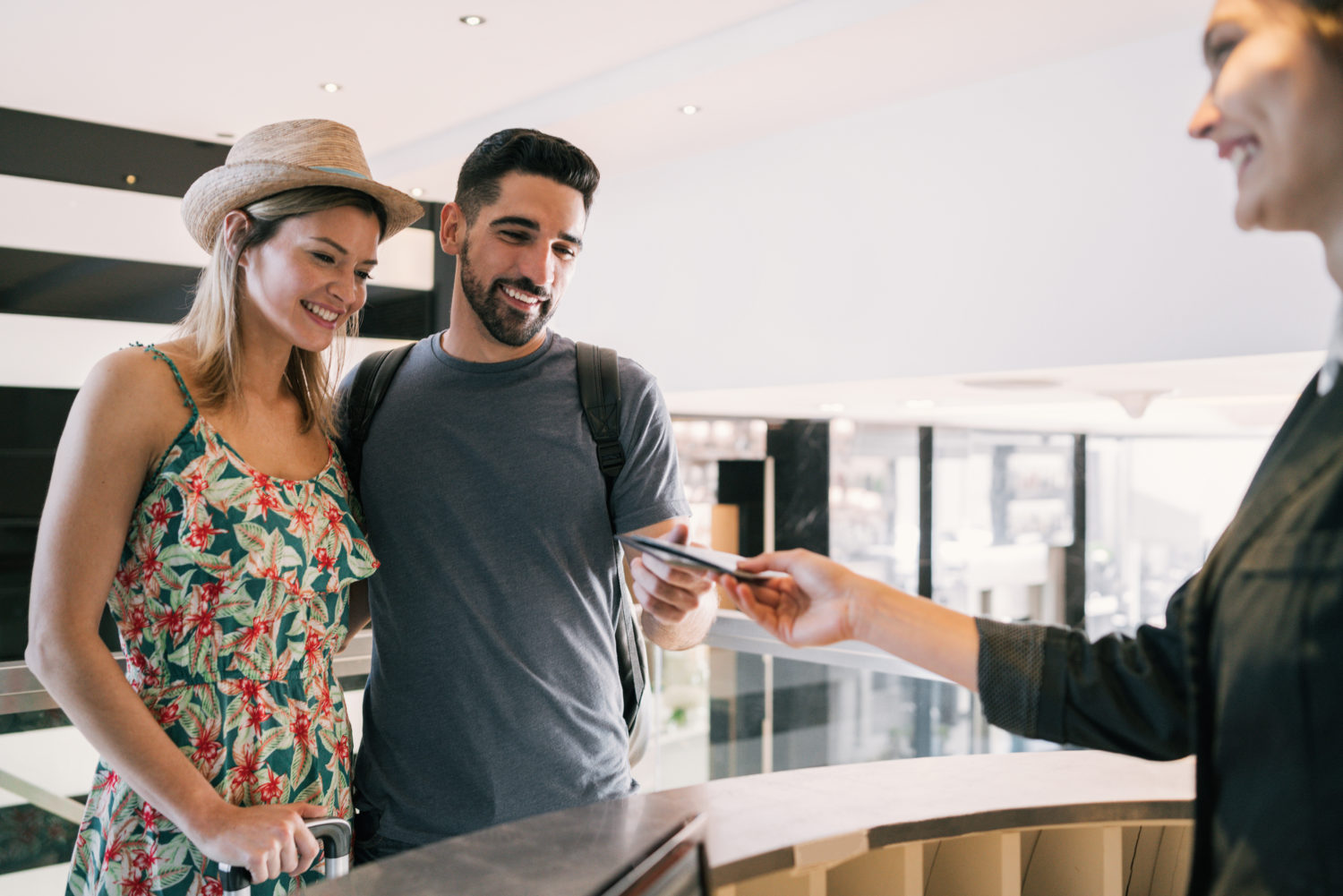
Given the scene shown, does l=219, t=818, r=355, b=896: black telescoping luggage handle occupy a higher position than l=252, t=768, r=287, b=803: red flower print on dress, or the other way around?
l=252, t=768, r=287, b=803: red flower print on dress

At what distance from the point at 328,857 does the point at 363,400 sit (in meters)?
0.67

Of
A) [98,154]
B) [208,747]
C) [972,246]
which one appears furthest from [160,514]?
[98,154]

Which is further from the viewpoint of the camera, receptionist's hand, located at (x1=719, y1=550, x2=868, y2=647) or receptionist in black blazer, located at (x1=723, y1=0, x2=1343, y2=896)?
receptionist's hand, located at (x1=719, y1=550, x2=868, y2=647)

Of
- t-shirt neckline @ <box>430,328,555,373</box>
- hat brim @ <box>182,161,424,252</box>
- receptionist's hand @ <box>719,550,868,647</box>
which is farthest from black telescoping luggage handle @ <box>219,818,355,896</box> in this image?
hat brim @ <box>182,161,424,252</box>

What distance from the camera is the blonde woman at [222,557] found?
1.17 metres

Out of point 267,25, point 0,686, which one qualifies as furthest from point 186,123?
point 0,686

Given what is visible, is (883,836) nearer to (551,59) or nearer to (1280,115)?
(1280,115)

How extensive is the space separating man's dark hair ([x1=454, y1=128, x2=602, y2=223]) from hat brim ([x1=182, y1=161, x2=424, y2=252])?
157 mm

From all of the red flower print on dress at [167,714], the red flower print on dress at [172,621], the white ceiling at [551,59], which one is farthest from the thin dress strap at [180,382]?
the white ceiling at [551,59]

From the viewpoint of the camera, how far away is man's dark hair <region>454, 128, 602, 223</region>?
1.62 meters

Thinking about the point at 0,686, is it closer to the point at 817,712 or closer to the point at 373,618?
the point at 373,618

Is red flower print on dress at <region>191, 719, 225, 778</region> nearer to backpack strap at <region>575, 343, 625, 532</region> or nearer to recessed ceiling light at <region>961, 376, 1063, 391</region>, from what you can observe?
backpack strap at <region>575, 343, 625, 532</region>

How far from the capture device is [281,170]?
138 cm

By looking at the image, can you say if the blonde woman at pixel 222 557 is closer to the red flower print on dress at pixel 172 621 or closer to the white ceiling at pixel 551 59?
the red flower print on dress at pixel 172 621
